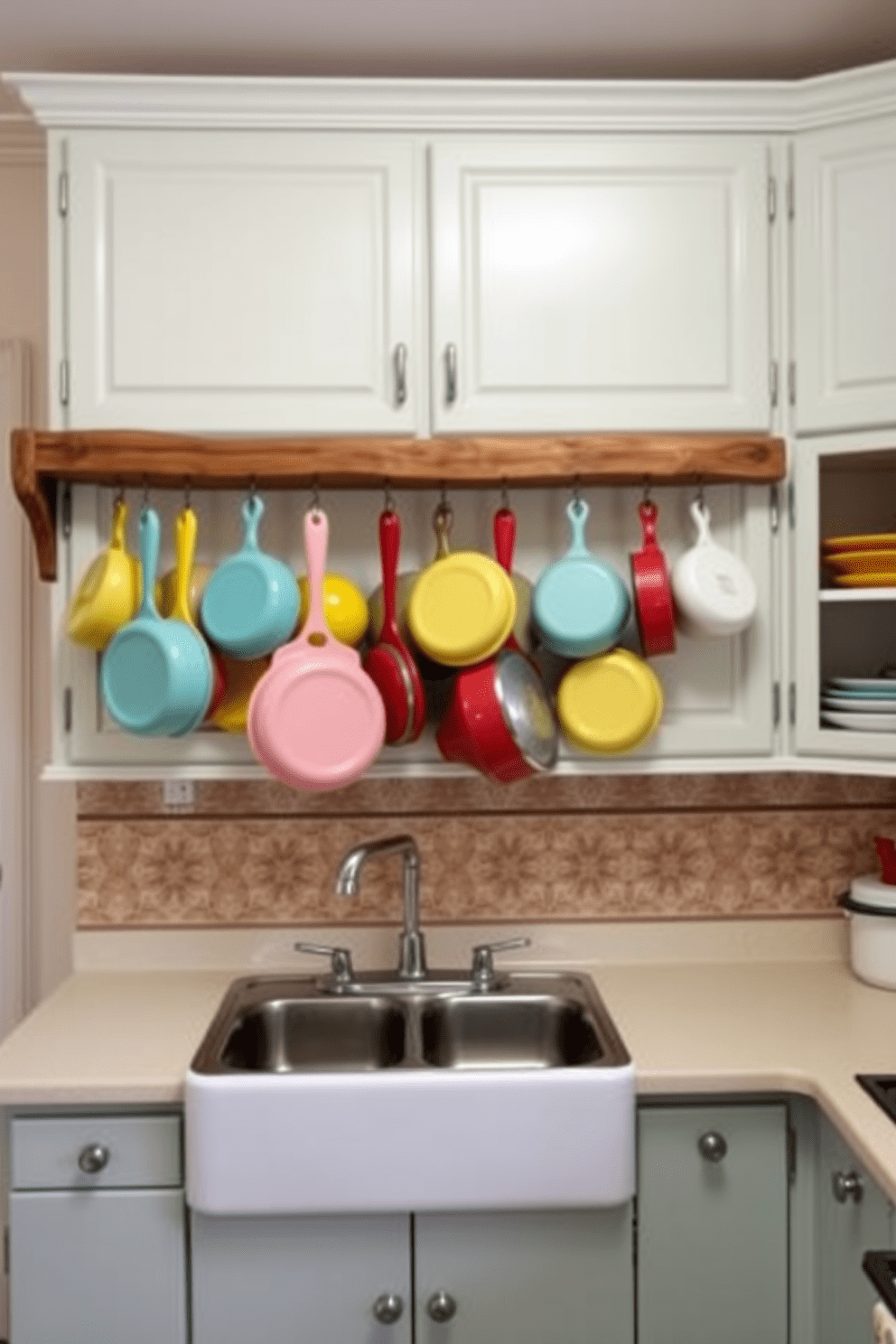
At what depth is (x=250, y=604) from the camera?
173 centimetres

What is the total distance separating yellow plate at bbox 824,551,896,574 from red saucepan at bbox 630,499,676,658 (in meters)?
0.29

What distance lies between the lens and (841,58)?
1900 millimetres

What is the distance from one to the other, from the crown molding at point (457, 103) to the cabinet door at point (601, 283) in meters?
0.03

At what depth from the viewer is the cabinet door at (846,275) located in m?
1.74

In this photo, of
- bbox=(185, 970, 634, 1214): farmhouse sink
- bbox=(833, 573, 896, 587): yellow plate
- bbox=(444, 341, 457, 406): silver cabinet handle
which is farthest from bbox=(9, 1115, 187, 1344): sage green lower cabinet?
bbox=(833, 573, 896, 587): yellow plate

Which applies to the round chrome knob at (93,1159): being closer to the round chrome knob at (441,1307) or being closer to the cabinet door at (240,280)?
the round chrome knob at (441,1307)

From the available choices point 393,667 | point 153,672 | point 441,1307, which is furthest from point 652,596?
point 441,1307

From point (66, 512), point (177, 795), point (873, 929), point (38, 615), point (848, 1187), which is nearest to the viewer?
point (848, 1187)

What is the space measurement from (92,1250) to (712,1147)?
0.88 m

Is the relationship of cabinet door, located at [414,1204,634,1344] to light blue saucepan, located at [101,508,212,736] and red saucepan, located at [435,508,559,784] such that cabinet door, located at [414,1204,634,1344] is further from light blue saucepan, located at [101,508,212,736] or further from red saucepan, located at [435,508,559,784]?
light blue saucepan, located at [101,508,212,736]

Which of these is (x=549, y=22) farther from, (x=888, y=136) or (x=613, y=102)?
(x=888, y=136)

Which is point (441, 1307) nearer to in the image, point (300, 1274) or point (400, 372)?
point (300, 1274)

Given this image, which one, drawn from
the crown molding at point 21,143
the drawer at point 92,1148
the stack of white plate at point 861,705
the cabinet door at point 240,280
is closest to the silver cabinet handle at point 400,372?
the cabinet door at point 240,280

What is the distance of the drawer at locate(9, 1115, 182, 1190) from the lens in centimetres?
156
